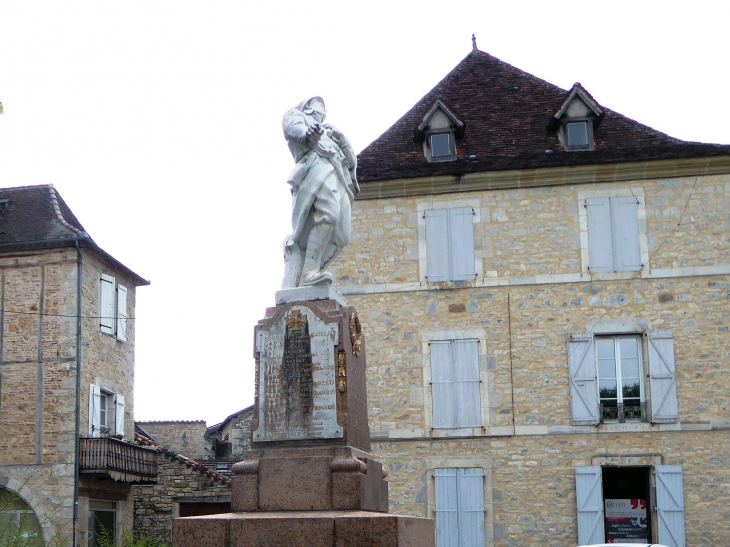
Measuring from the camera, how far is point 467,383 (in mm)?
17750

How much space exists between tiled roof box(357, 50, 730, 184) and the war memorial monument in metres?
9.32

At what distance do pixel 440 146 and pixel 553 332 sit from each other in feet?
13.2

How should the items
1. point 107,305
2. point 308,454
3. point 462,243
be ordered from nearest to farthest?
point 308,454 → point 462,243 → point 107,305

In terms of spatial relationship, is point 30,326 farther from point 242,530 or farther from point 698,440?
point 242,530

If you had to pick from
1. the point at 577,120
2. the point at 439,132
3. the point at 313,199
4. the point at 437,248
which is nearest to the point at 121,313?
the point at 437,248

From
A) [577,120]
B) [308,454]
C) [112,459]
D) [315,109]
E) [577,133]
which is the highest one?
[577,120]

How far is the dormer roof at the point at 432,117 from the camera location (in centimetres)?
1912

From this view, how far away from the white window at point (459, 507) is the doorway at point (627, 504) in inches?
84.2

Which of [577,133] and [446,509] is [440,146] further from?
[446,509]

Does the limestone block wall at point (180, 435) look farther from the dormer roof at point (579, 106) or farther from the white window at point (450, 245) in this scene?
the dormer roof at point (579, 106)

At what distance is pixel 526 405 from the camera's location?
17.6 meters

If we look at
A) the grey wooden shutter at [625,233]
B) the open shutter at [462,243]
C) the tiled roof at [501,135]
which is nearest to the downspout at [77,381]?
the tiled roof at [501,135]

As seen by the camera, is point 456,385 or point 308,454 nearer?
point 308,454

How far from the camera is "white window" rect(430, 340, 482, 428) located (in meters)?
17.7
